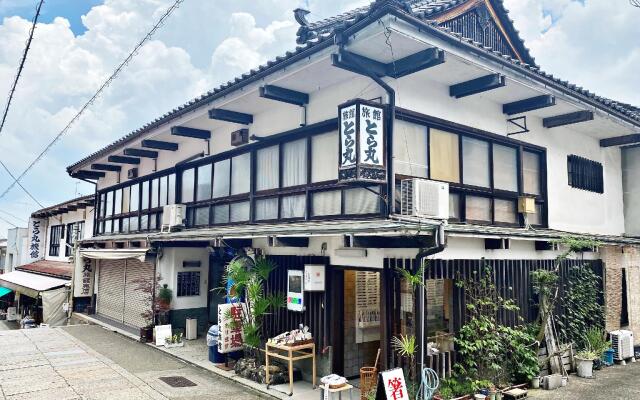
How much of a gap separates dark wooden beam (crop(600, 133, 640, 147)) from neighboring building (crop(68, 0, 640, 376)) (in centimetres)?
3

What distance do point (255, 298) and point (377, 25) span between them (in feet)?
20.3

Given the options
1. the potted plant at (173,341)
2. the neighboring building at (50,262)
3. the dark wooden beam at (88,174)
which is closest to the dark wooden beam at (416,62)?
the potted plant at (173,341)

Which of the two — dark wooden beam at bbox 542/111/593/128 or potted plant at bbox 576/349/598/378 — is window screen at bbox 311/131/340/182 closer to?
dark wooden beam at bbox 542/111/593/128

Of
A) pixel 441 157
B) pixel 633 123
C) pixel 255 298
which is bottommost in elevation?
pixel 255 298

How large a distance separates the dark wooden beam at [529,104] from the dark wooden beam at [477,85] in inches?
70.4

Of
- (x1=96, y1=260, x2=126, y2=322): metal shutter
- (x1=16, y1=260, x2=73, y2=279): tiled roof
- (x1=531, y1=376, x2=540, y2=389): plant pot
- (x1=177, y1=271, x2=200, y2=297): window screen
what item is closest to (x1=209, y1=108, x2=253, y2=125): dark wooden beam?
(x1=177, y1=271, x2=200, y2=297): window screen

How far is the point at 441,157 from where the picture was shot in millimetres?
10141

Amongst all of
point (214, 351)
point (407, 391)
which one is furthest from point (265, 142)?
point (407, 391)

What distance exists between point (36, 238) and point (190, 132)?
27191 millimetres

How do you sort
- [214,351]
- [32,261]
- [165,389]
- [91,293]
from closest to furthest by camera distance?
1. [165,389]
2. [214,351]
3. [91,293]
4. [32,261]

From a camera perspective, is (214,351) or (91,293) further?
(91,293)

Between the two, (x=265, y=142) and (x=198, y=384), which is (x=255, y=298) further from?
(x=265, y=142)

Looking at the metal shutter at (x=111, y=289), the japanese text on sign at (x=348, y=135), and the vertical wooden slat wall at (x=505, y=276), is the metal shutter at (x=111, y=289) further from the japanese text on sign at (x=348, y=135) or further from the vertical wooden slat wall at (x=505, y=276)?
the vertical wooden slat wall at (x=505, y=276)

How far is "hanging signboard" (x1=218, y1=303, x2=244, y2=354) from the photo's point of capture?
36.4ft
